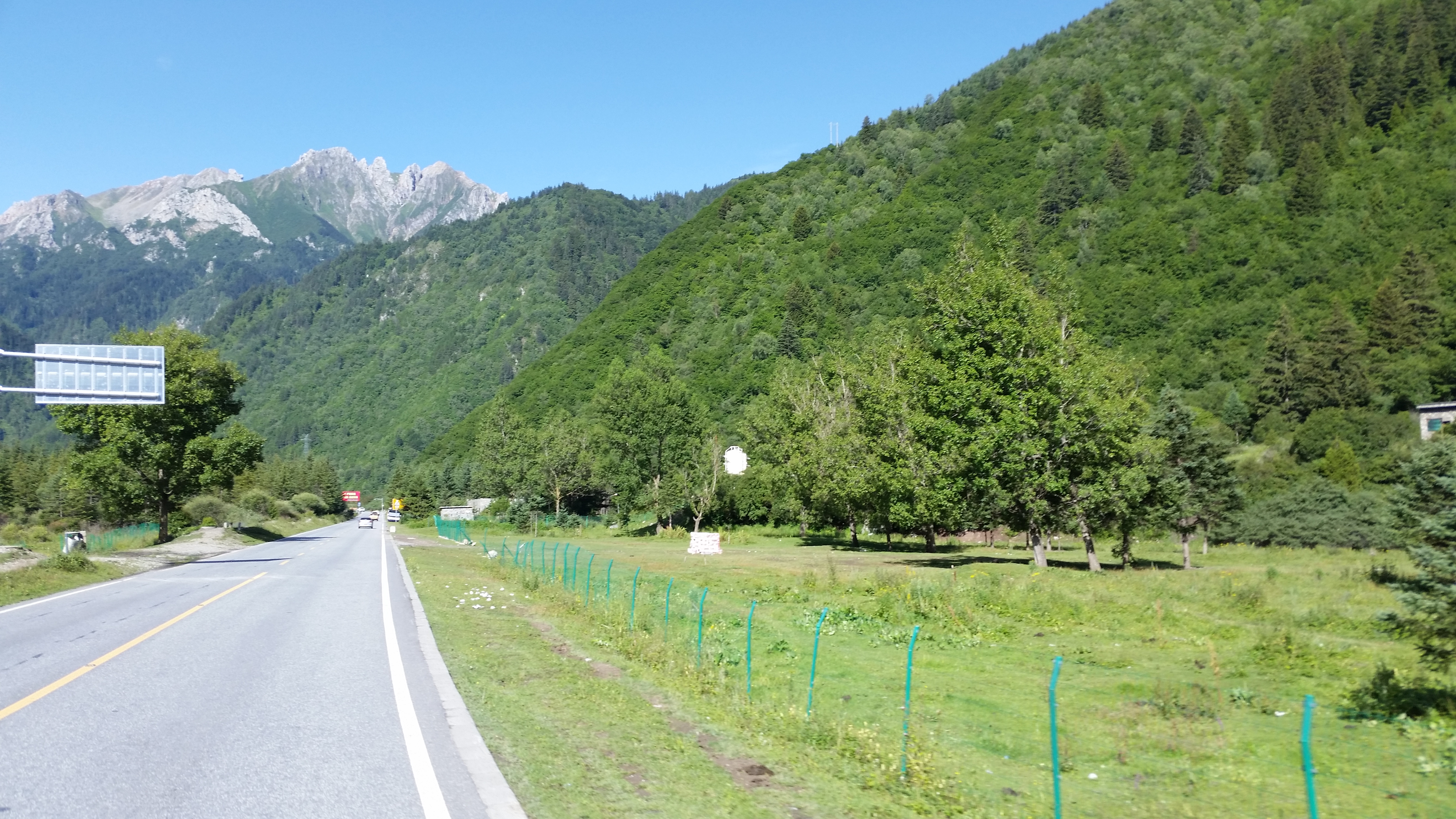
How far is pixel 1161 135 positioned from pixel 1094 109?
20754 millimetres

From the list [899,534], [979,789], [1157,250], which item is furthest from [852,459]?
[1157,250]

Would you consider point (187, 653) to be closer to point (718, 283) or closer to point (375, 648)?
point (375, 648)

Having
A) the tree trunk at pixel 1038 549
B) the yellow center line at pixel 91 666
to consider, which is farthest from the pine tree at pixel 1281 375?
the yellow center line at pixel 91 666

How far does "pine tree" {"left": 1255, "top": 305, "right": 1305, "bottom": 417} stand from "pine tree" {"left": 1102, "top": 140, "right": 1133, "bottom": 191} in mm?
64568

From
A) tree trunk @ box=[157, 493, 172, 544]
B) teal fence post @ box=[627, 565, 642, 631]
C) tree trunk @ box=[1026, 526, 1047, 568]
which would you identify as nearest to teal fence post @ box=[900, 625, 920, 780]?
teal fence post @ box=[627, 565, 642, 631]

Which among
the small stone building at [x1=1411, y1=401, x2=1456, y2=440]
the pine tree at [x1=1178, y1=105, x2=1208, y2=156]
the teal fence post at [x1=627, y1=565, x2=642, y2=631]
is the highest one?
the pine tree at [x1=1178, y1=105, x2=1208, y2=156]

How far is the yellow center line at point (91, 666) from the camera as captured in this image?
936 cm

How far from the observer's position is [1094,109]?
623 feet

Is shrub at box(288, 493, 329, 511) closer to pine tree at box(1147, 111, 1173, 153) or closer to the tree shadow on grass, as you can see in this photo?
the tree shadow on grass

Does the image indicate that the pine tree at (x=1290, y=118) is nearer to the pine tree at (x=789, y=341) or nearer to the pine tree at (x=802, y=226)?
the pine tree at (x=802, y=226)

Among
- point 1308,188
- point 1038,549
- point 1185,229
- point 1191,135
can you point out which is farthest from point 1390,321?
point 1038,549

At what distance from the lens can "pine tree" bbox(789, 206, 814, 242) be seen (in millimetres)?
186875

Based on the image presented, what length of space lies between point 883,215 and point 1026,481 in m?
151

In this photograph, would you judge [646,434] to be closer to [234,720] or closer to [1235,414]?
[1235,414]
